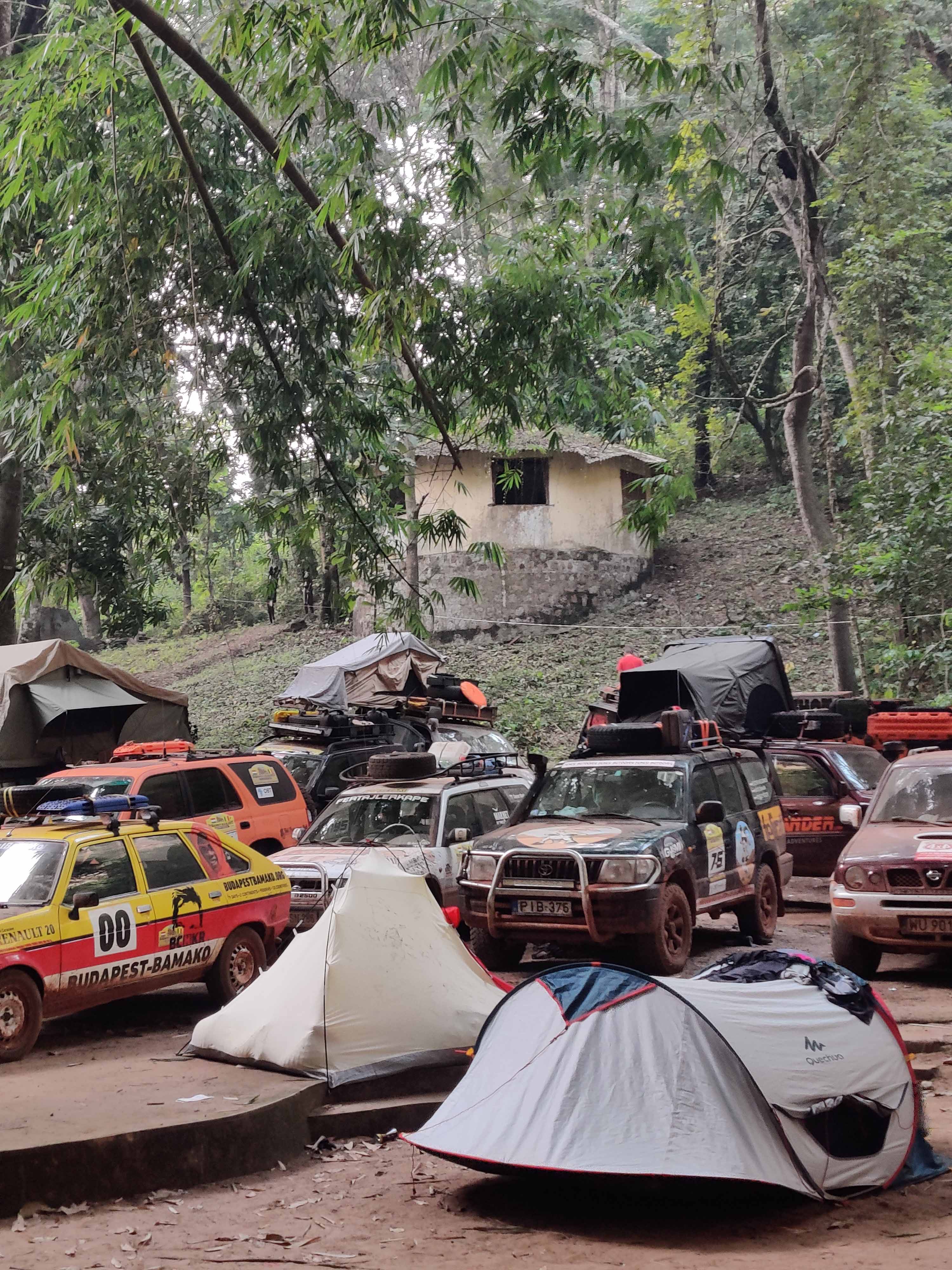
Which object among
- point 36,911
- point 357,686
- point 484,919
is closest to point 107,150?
point 36,911

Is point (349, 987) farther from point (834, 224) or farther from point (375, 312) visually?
point (834, 224)

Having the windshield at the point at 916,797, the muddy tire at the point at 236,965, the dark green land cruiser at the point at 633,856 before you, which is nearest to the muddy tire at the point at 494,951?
the dark green land cruiser at the point at 633,856

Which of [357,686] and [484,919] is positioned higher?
[357,686]

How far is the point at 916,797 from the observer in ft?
33.3

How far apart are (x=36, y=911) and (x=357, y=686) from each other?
38.0ft

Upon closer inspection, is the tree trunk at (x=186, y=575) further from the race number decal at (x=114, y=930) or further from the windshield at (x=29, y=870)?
the race number decal at (x=114, y=930)

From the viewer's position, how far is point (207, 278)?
956 cm

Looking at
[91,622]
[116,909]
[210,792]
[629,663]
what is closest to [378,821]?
[210,792]

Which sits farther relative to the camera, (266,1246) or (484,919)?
(484,919)

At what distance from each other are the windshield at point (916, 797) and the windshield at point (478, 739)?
7737 mm

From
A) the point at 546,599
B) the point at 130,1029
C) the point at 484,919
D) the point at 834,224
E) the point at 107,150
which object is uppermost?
the point at 834,224

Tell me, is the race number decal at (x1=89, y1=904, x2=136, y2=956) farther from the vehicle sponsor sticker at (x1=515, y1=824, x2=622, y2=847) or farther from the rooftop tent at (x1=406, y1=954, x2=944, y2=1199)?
the rooftop tent at (x1=406, y1=954, x2=944, y2=1199)

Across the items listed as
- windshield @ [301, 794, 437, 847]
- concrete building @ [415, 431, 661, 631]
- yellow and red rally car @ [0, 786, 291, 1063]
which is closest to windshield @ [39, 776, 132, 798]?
yellow and red rally car @ [0, 786, 291, 1063]

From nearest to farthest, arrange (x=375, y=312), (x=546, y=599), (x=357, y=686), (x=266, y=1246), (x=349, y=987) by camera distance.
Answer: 1. (x=266, y=1246)
2. (x=349, y=987)
3. (x=375, y=312)
4. (x=357, y=686)
5. (x=546, y=599)
